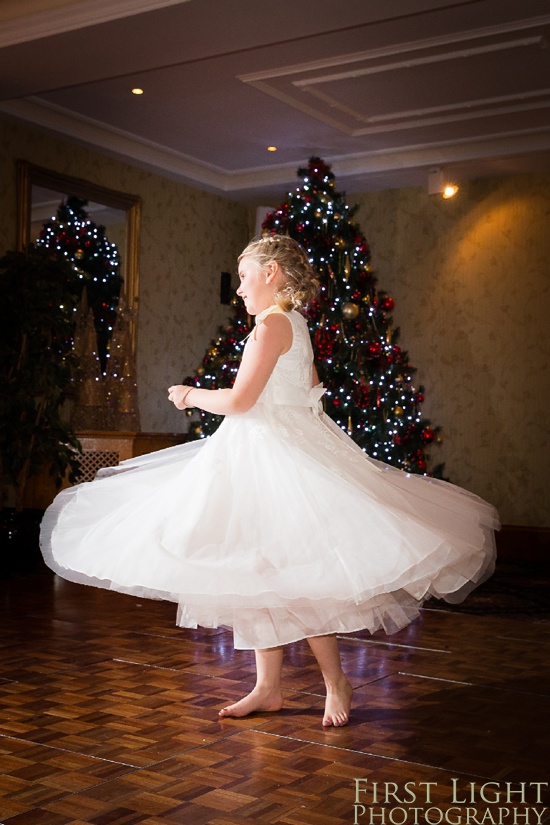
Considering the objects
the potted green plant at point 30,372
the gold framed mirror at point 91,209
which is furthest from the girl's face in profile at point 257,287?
the gold framed mirror at point 91,209

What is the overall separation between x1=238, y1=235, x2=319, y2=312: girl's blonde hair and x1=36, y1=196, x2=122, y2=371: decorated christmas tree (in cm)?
409

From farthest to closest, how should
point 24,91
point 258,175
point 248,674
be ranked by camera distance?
point 258,175
point 24,91
point 248,674

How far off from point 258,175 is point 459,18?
318 cm

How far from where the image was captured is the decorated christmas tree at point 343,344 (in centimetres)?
677

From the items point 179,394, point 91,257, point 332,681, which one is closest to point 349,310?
point 91,257

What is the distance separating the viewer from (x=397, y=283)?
7965 millimetres

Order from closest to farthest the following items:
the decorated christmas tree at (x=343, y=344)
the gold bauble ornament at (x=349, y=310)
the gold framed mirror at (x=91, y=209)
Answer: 1. the gold framed mirror at (x=91, y=209)
2. the decorated christmas tree at (x=343, y=344)
3. the gold bauble ornament at (x=349, y=310)

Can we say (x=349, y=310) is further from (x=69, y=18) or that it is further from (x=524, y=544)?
(x=69, y=18)

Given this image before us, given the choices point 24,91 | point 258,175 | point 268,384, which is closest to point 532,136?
point 258,175

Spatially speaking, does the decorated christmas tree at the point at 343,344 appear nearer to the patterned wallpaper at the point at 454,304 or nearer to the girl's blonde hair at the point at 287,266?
the patterned wallpaper at the point at 454,304

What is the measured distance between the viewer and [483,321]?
7586mm

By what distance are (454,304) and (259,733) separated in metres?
5.55

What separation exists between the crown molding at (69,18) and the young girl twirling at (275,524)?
218 cm

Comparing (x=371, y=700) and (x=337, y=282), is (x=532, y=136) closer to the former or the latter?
(x=337, y=282)
